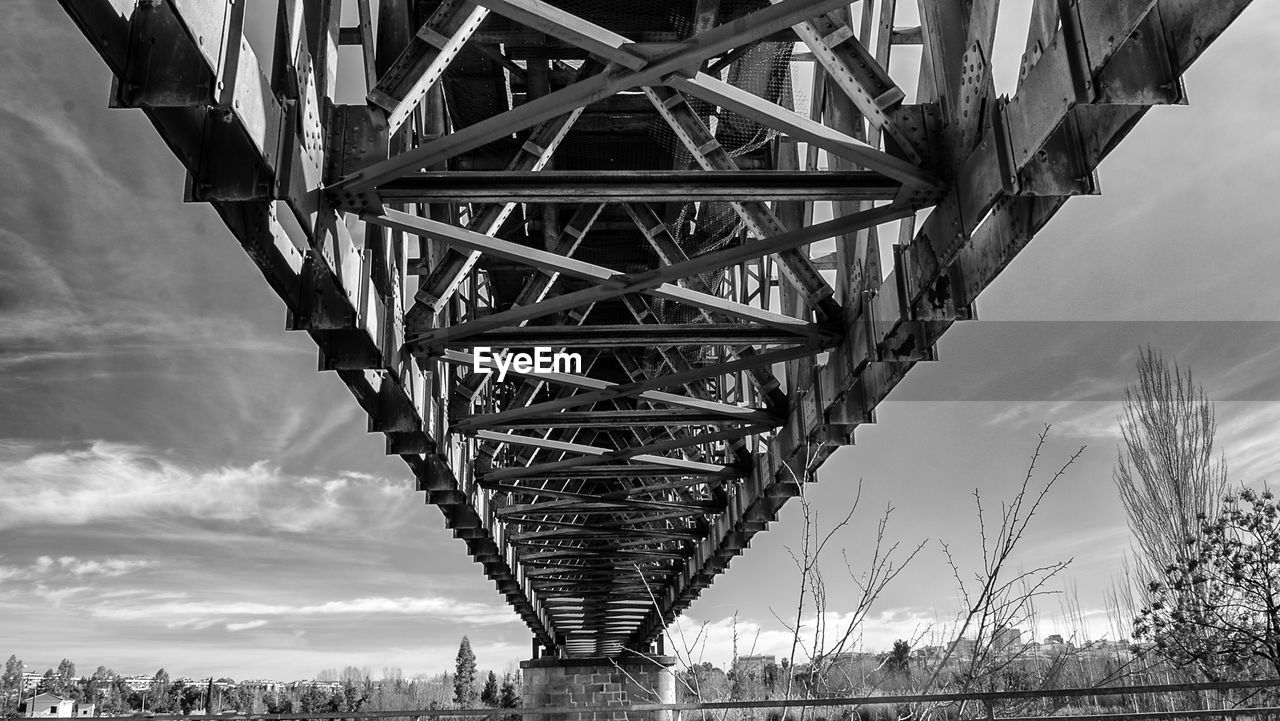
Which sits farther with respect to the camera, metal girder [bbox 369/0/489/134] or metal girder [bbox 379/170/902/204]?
metal girder [bbox 379/170/902/204]

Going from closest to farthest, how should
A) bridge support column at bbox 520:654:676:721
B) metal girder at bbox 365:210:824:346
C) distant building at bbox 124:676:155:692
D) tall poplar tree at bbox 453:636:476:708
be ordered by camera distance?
metal girder at bbox 365:210:824:346 → bridge support column at bbox 520:654:676:721 → tall poplar tree at bbox 453:636:476:708 → distant building at bbox 124:676:155:692

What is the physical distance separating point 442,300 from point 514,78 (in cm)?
287

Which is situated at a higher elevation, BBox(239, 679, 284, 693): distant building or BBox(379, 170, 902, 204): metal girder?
BBox(379, 170, 902, 204): metal girder

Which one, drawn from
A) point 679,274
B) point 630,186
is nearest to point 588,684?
point 679,274

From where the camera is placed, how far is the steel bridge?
15.0ft

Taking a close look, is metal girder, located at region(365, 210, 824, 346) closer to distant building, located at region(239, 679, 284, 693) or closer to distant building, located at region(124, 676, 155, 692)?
distant building, located at region(239, 679, 284, 693)

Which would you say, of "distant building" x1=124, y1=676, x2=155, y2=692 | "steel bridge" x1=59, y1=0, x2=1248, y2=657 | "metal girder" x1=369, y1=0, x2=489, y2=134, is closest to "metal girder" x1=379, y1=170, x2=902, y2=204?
"steel bridge" x1=59, y1=0, x2=1248, y2=657

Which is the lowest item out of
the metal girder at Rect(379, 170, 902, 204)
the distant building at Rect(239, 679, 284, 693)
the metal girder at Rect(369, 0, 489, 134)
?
the distant building at Rect(239, 679, 284, 693)

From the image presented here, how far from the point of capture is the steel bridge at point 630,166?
4.56 m

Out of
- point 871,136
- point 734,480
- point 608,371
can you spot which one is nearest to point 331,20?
point 871,136

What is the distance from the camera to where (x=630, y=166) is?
10.8 m

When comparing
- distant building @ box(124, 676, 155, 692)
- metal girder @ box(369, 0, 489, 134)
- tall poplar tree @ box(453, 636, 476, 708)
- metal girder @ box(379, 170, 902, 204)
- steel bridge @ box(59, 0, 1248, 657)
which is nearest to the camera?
steel bridge @ box(59, 0, 1248, 657)

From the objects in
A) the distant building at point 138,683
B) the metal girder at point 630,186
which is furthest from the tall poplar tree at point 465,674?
the metal girder at point 630,186

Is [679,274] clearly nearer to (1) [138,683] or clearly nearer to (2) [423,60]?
(2) [423,60]
